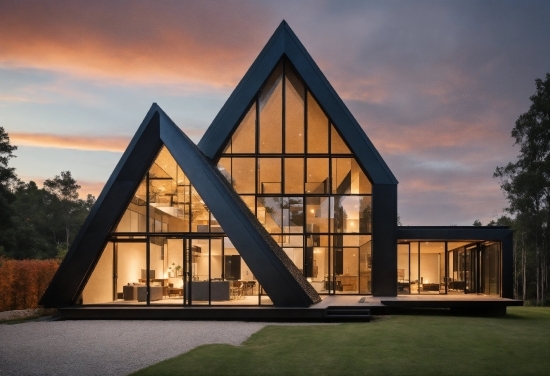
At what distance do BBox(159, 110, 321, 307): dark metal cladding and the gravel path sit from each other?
4.32 feet

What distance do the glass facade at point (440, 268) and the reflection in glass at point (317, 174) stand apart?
471cm

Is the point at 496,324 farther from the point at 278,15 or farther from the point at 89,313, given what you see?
the point at 278,15

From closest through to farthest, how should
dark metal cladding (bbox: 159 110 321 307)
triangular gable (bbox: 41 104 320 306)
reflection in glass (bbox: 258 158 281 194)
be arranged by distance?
dark metal cladding (bbox: 159 110 321 307) → triangular gable (bbox: 41 104 320 306) → reflection in glass (bbox: 258 158 281 194)

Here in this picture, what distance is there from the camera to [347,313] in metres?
16.6

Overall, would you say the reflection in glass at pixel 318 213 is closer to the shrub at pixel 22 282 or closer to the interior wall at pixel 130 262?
the interior wall at pixel 130 262

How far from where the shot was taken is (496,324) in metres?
15.6

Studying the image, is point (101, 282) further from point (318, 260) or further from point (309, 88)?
point (309, 88)

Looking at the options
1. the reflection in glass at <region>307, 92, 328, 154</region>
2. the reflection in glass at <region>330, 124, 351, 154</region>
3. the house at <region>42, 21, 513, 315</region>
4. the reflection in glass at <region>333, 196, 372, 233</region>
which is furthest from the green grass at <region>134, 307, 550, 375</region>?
the reflection in glass at <region>307, 92, 328, 154</region>

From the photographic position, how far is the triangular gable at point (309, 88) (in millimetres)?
21453

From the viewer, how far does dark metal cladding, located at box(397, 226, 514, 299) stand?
69.1ft

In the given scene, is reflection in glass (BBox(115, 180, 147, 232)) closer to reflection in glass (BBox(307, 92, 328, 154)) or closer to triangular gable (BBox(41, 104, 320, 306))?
triangular gable (BBox(41, 104, 320, 306))

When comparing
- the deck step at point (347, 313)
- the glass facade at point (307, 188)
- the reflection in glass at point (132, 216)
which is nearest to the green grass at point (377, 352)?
the deck step at point (347, 313)

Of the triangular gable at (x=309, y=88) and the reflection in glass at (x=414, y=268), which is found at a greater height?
the triangular gable at (x=309, y=88)

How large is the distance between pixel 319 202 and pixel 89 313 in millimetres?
9243
